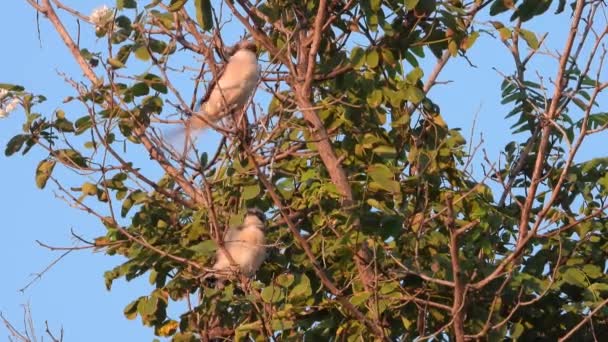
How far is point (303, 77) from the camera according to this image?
16.3ft

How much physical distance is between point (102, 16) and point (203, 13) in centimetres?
44

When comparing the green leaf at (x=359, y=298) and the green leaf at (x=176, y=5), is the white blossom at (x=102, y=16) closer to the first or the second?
the green leaf at (x=176, y=5)

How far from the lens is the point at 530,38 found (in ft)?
15.9

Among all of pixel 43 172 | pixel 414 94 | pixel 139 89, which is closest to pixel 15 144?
pixel 43 172

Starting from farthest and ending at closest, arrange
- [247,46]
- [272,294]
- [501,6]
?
[247,46] → [501,6] → [272,294]

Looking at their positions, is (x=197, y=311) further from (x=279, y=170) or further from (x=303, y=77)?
(x=303, y=77)

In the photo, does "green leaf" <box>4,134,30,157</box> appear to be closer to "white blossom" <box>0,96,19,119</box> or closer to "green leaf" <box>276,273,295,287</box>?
"white blossom" <box>0,96,19,119</box>

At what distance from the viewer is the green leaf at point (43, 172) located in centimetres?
496

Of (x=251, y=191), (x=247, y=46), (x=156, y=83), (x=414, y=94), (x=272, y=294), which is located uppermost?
(x=247, y=46)

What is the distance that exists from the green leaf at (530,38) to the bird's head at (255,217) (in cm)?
123

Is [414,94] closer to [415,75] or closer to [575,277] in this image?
[415,75]

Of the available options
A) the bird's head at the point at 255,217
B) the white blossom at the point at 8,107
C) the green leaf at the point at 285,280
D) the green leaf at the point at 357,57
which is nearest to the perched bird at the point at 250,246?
the bird's head at the point at 255,217

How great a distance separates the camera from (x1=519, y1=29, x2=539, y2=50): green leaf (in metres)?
4.79

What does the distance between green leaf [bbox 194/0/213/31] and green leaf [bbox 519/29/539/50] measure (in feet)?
3.85
